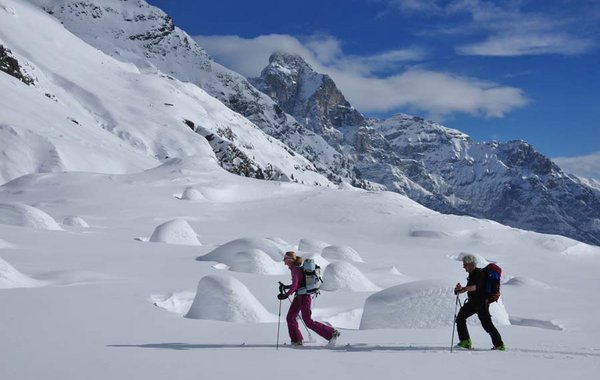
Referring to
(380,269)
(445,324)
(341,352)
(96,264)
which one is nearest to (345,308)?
(445,324)

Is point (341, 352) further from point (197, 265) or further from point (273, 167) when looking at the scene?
point (273, 167)

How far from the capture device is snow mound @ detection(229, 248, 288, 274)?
23.1 meters

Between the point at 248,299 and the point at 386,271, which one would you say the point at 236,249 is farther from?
the point at 248,299

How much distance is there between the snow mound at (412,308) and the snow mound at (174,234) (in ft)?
58.9

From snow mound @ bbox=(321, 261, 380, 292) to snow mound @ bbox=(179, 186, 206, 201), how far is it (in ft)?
102

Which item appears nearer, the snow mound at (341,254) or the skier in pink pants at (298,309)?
the skier in pink pants at (298,309)

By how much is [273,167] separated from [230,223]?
120 metres

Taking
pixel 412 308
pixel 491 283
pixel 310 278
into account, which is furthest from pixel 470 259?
pixel 412 308

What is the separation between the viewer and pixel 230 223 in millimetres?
44594

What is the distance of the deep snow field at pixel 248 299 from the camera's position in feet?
30.2

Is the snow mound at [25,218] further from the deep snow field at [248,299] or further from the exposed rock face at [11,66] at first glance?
the exposed rock face at [11,66]

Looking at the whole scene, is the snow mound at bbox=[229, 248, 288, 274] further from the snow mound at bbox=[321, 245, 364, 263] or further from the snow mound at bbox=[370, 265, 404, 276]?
the snow mound at bbox=[321, 245, 364, 263]

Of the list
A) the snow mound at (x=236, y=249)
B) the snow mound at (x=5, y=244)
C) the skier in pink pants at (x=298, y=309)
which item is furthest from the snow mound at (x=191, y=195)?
the skier in pink pants at (x=298, y=309)

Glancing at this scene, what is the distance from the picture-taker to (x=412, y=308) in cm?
1430
